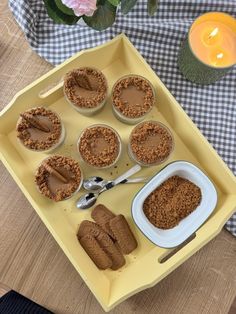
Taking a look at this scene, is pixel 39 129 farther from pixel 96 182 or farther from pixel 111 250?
pixel 111 250

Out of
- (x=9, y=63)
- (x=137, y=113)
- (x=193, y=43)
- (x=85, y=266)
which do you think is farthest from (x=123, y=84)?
(x=85, y=266)

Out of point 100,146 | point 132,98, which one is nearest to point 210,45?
point 132,98

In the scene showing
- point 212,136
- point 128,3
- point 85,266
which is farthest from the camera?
point 212,136

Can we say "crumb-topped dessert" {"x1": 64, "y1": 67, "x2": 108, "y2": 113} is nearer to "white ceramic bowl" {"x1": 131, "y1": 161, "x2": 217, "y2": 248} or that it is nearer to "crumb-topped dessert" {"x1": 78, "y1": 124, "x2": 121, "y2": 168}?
"crumb-topped dessert" {"x1": 78, "y1": 124, "x2": 121, "y2": 168}

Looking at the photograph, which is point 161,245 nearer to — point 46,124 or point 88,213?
point 88,213

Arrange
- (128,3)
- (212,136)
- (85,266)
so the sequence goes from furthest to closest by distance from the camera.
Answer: (212,136) < (85,266) < (128,3)

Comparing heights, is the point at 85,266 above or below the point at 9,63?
below
